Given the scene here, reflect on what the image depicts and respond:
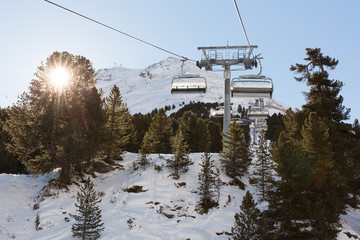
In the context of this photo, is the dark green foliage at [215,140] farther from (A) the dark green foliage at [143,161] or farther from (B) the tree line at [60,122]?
(B) the tree line at [60,122]

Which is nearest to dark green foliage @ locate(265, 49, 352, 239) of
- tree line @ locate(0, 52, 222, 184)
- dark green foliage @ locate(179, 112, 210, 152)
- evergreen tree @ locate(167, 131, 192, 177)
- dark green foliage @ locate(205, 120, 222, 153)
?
evergreen tree @ locate(167, 131, 192, 177)

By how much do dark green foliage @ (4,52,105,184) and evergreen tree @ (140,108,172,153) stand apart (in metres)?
10.1

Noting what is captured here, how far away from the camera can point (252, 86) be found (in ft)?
58.0

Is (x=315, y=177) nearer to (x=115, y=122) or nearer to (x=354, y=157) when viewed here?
(x=354, y=157)

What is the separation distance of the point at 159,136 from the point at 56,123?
15.8 m

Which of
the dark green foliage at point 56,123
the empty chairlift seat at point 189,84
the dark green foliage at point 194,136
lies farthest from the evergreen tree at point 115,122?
the empty chairlift seat at point 189,84

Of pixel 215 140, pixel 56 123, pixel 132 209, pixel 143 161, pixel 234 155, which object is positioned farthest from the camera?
pixel 215 140

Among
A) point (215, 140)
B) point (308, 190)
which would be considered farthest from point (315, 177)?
point (215, 140)

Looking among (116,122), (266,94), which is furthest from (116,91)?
(266,94)

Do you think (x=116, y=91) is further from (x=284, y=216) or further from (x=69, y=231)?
(x=284, y=216)

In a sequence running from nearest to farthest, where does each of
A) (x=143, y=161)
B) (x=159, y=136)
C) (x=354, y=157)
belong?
(x=354, y=157), (x=143, y=161), (x=159, y=136)

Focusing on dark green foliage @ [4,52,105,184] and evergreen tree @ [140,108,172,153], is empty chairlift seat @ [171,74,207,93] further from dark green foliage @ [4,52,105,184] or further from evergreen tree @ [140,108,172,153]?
evergreen tree @ [140,108,172,153]

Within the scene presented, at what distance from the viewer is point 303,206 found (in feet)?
55.4

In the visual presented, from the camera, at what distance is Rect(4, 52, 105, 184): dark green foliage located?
78.4ft
